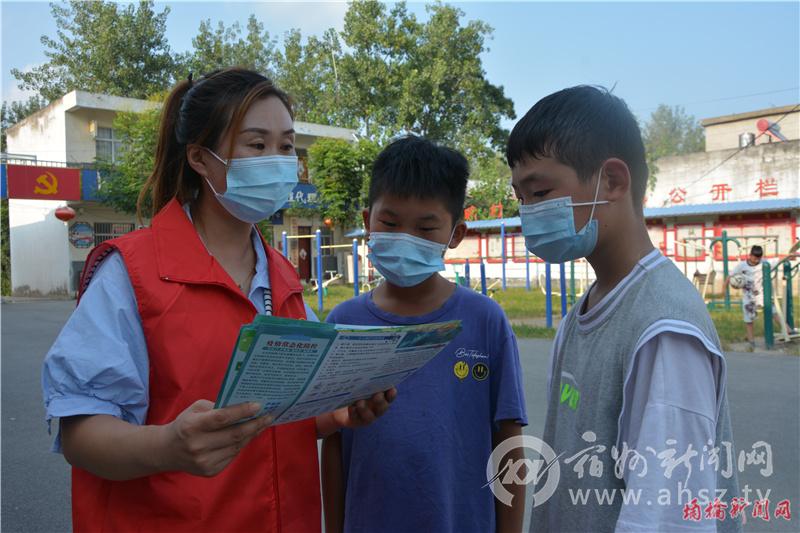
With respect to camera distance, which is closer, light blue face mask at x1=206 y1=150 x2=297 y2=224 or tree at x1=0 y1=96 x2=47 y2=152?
light blue face mask at x1=206 y1=150 x2=297 y2=224

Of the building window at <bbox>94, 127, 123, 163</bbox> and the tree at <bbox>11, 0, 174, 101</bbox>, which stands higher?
the tree at <bbox>11, 0, 174, 101</bbox>

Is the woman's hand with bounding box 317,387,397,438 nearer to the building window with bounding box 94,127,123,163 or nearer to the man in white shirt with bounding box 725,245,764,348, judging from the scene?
the man in white shirt with bounding box 725,245,764,348

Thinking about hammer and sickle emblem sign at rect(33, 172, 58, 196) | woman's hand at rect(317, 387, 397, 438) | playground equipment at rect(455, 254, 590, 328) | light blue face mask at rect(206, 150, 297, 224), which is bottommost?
playground equipment at rect(455, 254, 590, 328)

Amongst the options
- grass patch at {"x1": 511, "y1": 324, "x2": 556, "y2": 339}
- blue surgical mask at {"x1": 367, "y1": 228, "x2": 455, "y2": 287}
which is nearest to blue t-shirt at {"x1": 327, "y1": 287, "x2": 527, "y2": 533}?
blue surgical mask at {"x1": 367, "y1": 228, "x2": 455, "y2": 287}

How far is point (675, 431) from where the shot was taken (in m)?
1.07

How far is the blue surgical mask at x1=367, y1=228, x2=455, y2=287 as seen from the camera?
76.9 inches

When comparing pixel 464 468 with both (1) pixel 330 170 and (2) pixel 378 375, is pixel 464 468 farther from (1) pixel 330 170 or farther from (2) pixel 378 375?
(1) pixel 330 170

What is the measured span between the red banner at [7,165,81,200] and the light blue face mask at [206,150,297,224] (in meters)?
18.0

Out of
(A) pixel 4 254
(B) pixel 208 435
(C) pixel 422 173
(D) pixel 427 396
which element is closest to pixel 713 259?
(C) pixel 422 173

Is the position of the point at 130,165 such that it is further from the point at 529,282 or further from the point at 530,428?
the point at 530,428

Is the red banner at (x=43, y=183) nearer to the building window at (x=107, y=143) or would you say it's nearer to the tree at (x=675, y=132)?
the building window at (x=107, y=143)

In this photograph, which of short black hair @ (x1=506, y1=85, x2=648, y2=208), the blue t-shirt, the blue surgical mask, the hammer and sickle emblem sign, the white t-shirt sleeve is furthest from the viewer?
the hammer and sickle emblem sign

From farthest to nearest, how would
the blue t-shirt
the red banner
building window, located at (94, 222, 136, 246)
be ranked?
building window, located at (94, 222, 136, 246)
the red banner
the blue t-shirt

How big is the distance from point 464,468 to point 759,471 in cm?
314
